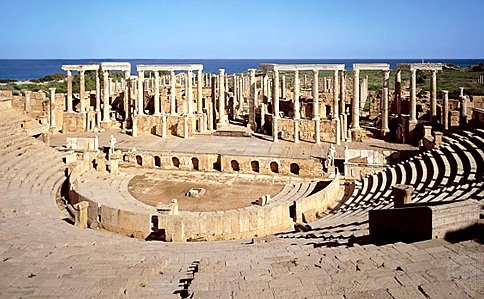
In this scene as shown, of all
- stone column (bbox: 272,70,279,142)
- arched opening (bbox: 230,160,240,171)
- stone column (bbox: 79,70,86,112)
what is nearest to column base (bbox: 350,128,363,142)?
stone column (bbox: 272,70,279,142)

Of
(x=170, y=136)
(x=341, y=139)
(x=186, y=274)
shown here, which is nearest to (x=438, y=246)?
(x=186, y=274)

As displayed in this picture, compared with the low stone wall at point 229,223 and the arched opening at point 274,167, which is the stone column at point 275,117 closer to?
the arched opening at point 274,167

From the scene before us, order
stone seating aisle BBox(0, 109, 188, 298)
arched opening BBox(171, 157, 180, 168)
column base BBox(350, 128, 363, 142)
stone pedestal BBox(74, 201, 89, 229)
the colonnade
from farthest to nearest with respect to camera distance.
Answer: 1. column base BBox(350, 128, 363, 142)
2. the colonnade
3. arched opening BBox(171, 157, 180, 168)
4. stone pedestal BBox(74, 201, 89, 229)
5. stone seating aisle BBox(0, 109, 188, 298)

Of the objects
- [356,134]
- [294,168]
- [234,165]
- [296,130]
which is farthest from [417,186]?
[356,134]

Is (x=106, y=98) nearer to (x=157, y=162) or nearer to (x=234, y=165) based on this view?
(x=157, y=162)

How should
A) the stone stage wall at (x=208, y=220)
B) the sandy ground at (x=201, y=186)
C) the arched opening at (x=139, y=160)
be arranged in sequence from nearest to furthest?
the stone stage wall at (x=208, y=220)
the sandy ground at (x=201, y=186)
the arched opening at (x=139, y=160)

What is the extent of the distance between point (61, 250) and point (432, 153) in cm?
1625

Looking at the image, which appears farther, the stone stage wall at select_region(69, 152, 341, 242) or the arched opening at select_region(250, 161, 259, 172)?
the arched opening at select_region(250, 161, 259, 172)

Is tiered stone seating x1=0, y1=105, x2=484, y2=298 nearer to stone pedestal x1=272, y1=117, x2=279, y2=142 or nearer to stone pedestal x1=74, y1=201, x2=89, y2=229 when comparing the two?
stone pedestal x1=74, y1=201, x2=89, y2=229

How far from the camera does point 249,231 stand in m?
17.0

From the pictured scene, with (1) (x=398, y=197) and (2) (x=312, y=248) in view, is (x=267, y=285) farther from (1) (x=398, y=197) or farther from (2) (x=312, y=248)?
(1) (x=398, y=197)

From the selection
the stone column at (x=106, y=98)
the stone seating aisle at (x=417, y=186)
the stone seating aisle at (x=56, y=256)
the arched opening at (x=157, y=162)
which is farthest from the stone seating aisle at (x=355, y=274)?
the stone column at (x=106, y=98)

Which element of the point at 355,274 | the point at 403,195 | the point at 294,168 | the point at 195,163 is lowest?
the point at 294,168

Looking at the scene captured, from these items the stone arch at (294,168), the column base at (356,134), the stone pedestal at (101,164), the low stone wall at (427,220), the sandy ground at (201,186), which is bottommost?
the sandy ground at (201,186)
